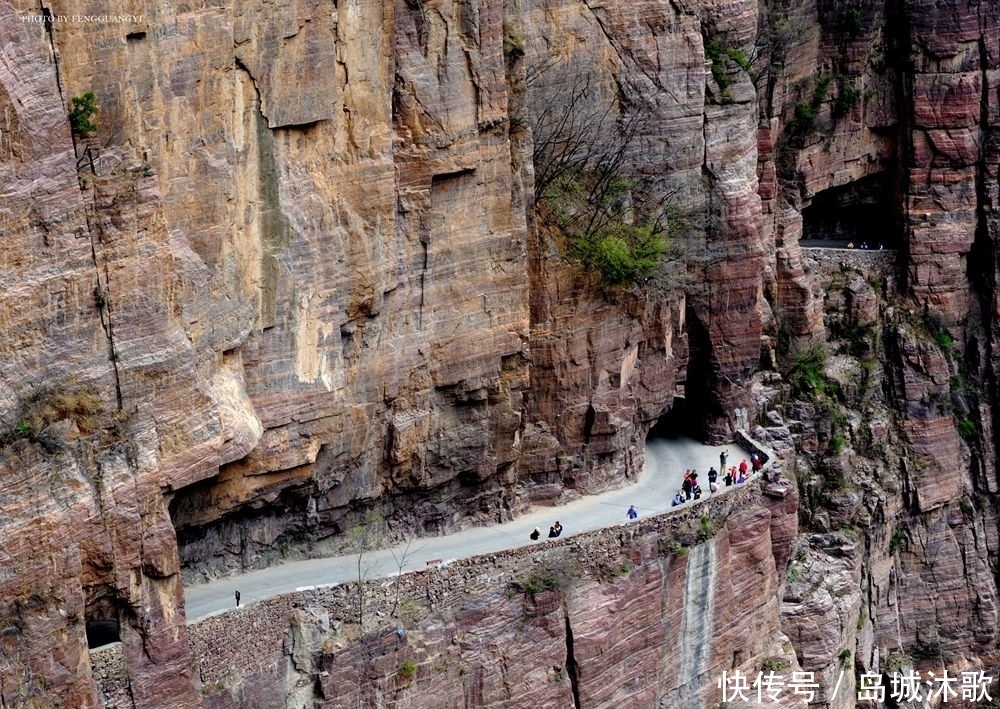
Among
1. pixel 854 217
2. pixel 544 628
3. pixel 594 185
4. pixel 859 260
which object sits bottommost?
pixel 544 628

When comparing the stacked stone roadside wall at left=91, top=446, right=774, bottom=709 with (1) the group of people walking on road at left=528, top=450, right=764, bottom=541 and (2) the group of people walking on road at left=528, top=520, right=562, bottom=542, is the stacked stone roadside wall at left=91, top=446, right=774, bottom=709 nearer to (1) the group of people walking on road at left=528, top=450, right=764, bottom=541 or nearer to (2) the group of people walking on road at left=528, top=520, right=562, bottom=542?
(2) the group of people walking on road at left=528, top=520, right=562, bottom=542

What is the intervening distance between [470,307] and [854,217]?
30160 millimetres

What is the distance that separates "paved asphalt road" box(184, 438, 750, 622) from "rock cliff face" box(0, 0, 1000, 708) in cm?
65

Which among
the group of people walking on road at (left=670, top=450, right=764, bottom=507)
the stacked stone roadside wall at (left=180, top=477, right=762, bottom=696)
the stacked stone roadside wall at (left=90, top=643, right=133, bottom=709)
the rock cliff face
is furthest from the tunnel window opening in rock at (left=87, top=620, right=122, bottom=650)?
the group of people walking on road at (left=670, top=450, right=764, bottom=507)

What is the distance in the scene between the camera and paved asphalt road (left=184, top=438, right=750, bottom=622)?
168 ft

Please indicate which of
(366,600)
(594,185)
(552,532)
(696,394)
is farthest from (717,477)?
(366,600)

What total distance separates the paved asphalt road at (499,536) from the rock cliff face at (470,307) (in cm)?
65

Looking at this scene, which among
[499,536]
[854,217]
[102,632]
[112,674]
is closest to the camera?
[112,674]

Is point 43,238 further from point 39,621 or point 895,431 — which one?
point 895,431

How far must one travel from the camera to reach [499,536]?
188 feet

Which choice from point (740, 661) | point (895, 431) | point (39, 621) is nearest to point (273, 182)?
point (39, 621)

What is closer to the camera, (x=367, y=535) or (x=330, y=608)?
(x=330, y=608)

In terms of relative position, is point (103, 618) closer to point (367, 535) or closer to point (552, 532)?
point (367, 535)

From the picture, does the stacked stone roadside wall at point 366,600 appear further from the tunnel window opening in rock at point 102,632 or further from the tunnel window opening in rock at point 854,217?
the tunnel window opening in rock at point 854,217
